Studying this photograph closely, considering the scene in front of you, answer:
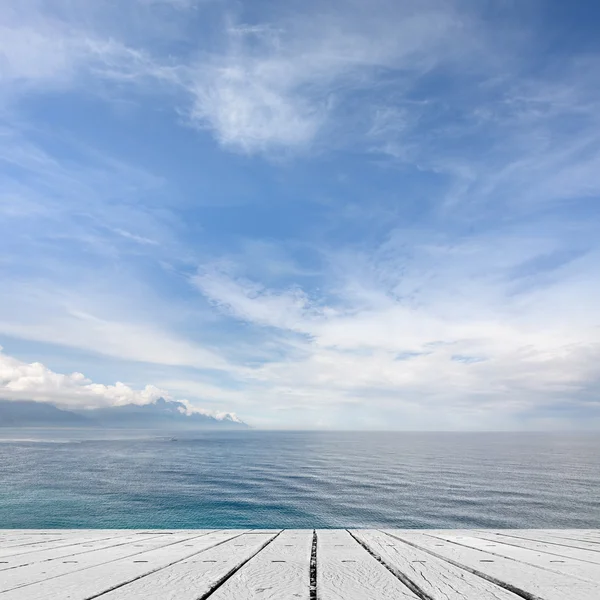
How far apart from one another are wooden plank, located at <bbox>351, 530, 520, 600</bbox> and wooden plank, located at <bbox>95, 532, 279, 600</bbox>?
49.1 inches

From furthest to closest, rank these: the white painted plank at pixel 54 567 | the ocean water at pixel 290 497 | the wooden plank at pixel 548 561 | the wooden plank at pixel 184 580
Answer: the ocean water at pixel 290 497 < the wooden plank at pixel 548 561 < the white painted plank at pixel 54 567 < the wooden plank at pixel 184 580

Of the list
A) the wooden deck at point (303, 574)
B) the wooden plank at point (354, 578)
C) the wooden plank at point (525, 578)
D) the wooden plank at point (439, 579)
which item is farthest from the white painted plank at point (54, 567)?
the wooden plank at point (525, 578)

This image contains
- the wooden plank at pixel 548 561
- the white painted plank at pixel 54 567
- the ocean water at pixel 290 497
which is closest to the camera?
the white painted plank at pixel 54 567

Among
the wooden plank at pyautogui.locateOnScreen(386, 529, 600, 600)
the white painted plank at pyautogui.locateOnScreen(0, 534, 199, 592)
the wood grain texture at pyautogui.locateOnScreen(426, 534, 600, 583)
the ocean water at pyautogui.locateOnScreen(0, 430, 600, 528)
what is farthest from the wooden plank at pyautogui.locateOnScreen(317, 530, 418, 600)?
the ocean water at pyautogui.locateOnScreen(0, 430, 600, 528)

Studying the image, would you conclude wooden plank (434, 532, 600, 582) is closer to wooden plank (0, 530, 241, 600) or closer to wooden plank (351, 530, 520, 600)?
wooden plank (351, 530, 520, 600)

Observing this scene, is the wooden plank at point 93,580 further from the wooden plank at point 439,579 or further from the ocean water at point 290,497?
the ocean water at point 290,497

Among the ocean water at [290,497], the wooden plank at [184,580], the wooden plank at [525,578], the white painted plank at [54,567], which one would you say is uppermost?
the wooden plank at [525,578]

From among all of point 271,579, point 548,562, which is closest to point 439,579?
point 271,579

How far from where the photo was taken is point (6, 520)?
43375 millimetres

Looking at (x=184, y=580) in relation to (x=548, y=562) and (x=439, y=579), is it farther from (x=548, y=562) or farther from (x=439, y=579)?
(x=548, y=562)

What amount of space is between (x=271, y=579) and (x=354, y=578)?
2.21ft

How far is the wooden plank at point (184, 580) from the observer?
2467mm

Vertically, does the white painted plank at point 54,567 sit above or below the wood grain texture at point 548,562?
below

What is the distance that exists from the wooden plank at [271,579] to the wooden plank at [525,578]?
5.01 feet
